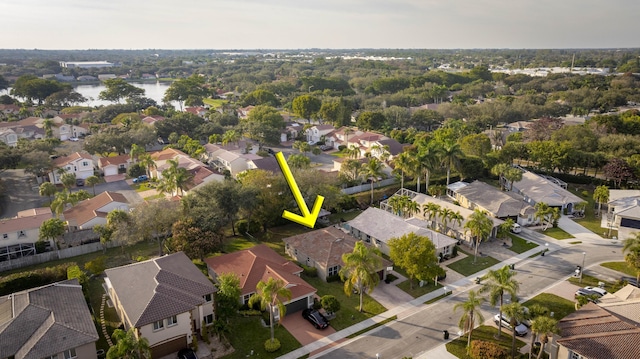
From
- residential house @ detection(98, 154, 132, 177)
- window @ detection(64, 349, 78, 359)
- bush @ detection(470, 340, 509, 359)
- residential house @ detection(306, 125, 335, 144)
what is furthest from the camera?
residential house @ detection(306, 125, 335, 144)

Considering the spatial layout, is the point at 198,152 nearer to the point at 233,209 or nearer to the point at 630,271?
the point at 233,209

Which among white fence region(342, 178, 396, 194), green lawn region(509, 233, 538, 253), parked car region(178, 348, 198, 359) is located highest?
white fence region(342, 178, 396, 194)

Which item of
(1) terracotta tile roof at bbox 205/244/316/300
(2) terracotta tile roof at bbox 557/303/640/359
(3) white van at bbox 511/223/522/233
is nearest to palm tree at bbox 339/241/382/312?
(1) terracotta tile roof at bbox 205/244/316/300

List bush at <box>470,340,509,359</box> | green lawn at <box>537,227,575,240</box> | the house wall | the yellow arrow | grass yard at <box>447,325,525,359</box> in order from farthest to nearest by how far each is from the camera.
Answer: green lawn at <box>537,227,575,240</box> < grass yard at <box>447,325,525,359</box> < bush at <box>470,340,509,359</box> < the house wall < the yellow arrow

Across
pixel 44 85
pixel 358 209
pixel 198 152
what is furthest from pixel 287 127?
pixel 44 85

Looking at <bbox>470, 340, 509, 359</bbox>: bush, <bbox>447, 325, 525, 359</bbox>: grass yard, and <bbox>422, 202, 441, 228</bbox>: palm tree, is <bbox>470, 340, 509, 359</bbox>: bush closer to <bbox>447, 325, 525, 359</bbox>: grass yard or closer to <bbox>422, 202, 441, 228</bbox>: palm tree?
<bbox>447, 325, 525, 359</bbox>: grass yard

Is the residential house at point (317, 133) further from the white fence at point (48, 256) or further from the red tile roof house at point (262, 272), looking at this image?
the white fence at point (48, 256)
